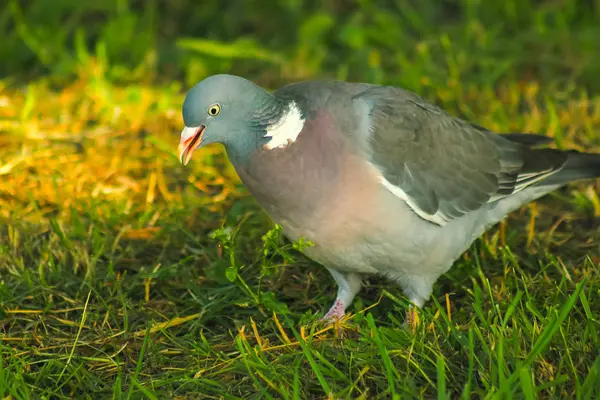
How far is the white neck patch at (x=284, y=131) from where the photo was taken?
3.42 meters

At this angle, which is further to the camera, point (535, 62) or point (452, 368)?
point (535, 62)

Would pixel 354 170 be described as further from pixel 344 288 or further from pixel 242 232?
pixel 242 232

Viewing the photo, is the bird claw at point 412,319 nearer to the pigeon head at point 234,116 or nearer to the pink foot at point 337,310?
the pink foot at point 337,310

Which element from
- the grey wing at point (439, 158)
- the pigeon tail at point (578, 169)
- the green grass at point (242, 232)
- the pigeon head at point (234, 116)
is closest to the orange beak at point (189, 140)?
the pigeon head at point (234, 116)

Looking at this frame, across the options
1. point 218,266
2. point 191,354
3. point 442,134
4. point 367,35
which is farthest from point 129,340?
point 367,35

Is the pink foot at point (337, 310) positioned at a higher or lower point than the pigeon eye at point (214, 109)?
lower

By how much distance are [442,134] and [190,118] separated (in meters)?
1.08

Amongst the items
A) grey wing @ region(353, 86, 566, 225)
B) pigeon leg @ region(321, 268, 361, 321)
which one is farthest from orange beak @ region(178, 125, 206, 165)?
pigeon leg @ region(321, 268, 361, 321)

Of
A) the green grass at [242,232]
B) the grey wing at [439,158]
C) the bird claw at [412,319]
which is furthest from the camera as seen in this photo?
the grey wing at [439,158]

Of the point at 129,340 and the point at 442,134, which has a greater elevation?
the point at 442,134

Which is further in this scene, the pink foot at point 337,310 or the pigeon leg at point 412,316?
the pink foot at point 337,310

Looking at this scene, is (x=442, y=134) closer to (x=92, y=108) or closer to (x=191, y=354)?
(x=191, y=354)

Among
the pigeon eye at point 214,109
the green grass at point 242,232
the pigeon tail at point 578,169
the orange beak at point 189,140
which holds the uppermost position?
the pigeon eye at point 214,109

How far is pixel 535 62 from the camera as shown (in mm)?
5941
